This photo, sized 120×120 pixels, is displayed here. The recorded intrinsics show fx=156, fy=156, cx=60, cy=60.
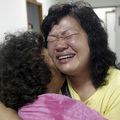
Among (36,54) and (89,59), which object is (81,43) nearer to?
(89,59)

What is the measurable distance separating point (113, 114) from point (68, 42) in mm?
562

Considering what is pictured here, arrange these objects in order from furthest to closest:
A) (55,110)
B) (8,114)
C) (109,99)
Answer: (109,99), (8,114), (55,110)

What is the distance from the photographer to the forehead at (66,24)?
115 cm

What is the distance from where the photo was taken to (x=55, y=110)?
79 cm

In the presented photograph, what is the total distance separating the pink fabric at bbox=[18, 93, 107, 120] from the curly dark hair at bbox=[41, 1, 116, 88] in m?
0.38

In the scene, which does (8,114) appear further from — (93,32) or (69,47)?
(93,32)

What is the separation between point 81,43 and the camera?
3.74 ft

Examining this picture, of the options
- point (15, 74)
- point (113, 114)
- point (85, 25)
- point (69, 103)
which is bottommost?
point (113, 114)

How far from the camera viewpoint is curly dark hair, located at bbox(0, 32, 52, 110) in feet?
3.01

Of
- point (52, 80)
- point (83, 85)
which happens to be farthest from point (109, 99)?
point (52, 80)

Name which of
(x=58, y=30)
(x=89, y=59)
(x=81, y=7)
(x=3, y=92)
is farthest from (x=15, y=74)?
(x=81, y=7)

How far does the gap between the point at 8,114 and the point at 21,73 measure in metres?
0.24

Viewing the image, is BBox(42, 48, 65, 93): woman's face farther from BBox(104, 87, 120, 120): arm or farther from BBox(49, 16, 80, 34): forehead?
BBox(104, 87, 120, 120): arm

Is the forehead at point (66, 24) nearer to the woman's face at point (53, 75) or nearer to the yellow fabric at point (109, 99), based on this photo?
the woman's face at point (53, 75)
